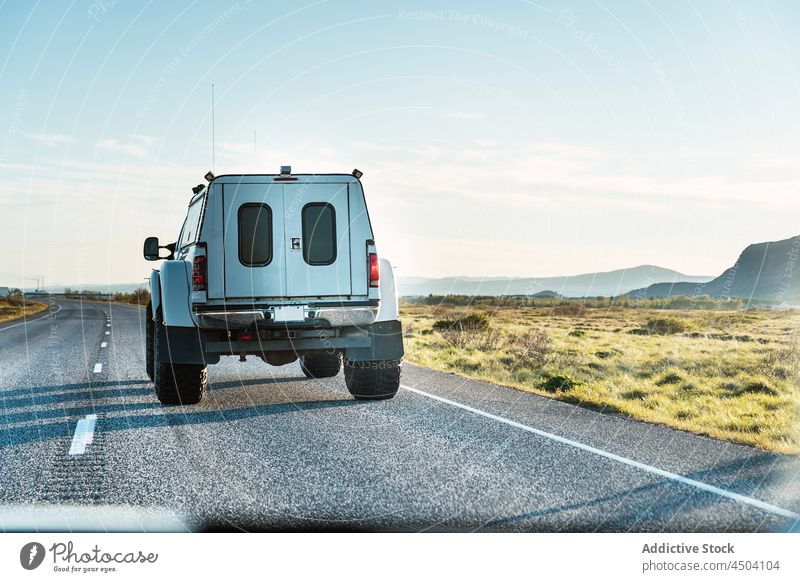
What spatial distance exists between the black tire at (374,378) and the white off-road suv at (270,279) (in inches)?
17.4

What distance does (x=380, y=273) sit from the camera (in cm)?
889

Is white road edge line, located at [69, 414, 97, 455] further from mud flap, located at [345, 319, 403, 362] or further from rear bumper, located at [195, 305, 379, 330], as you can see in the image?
mud flap, located at [345, 319, 403, 362]

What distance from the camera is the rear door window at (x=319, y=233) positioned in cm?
839

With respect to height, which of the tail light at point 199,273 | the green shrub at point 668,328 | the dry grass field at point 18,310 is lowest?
the green shrub at point 668,328

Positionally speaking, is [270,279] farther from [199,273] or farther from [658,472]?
[658,472]

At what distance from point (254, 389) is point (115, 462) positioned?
14.0 feet

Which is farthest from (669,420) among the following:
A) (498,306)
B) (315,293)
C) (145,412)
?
(498,306)

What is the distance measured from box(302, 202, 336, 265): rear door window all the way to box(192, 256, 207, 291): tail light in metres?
1.04

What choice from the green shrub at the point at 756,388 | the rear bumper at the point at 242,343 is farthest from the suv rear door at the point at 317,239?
the green shrub at the point at 756,388

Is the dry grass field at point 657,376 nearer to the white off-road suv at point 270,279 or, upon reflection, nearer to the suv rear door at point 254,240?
the white off-road suv at point 270,279

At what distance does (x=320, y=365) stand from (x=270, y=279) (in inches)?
149

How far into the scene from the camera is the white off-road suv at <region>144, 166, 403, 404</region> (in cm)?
814

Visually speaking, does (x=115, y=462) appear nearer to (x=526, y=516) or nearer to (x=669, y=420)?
(x=526, y=516)

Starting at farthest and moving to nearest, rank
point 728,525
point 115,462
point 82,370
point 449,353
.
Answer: point 449,353, point 82,370, point 115,462, point 728,525
